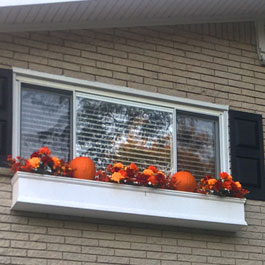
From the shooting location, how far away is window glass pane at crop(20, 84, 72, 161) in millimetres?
9055

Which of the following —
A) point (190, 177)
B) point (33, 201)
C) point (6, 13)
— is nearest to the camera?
point (33, 201)

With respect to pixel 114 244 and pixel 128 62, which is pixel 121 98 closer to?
pixel 128 62

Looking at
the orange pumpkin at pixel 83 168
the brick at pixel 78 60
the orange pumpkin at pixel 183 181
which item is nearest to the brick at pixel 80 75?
the brick at pixel 78 60

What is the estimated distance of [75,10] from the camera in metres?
9.21

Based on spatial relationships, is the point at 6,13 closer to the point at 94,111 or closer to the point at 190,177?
the point at 94,111

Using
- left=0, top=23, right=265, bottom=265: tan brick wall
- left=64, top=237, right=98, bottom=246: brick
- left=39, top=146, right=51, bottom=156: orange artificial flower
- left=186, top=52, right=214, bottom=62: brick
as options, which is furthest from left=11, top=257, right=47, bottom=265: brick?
left=186, top=52, right=214, bottom=62: brick

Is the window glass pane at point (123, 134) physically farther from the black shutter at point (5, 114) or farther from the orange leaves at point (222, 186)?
the black shutter at point (5, 114)

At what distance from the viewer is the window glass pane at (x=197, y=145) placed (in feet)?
32.8

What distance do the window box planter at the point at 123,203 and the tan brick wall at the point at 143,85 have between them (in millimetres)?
185

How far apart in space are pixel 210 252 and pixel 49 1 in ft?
12.0

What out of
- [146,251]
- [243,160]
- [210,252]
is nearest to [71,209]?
[146,251]

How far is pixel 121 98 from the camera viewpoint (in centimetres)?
974

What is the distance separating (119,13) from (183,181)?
2.26 meters

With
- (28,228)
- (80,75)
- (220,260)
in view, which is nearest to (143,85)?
(80,75)
